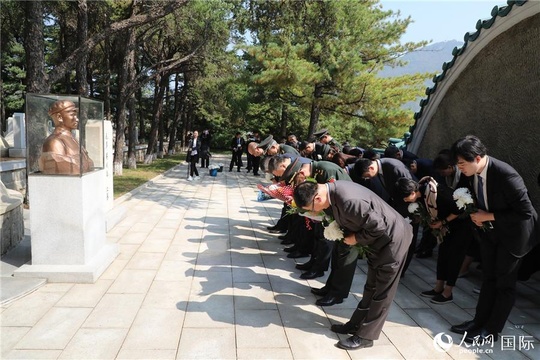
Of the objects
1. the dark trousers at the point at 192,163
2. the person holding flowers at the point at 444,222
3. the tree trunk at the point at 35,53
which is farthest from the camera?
the dark trousers at the point at 192,163

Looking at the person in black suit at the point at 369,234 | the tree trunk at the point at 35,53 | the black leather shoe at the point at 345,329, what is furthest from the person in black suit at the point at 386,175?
the tree trunk at the point at 35,53

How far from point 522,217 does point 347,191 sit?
62.7 inches

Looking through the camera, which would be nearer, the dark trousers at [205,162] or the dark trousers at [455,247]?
the dark trousers at [455,247]

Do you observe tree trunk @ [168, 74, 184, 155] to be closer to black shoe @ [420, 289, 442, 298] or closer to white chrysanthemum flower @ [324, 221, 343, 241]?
black shoe @ [420, 289, 442, 298]

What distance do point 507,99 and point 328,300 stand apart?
14.7 ft

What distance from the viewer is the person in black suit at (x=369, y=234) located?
3.15m

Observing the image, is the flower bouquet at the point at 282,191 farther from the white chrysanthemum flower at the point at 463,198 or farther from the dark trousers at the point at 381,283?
the white chrysanthemum flower at the point at 463,198

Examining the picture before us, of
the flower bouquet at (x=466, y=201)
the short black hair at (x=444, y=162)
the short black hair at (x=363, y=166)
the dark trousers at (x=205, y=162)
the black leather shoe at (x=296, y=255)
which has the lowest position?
the black leather shoe at (x=296, y=255)

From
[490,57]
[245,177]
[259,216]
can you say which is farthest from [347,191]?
[245,177]

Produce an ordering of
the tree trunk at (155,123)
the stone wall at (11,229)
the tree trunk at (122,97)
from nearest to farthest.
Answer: the stone wall at (11,229) < the tree trunk at (122,97) < the tree trunk at (155,123)

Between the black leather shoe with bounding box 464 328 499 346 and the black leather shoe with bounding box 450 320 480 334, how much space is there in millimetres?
61

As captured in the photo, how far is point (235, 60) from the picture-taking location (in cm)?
2042

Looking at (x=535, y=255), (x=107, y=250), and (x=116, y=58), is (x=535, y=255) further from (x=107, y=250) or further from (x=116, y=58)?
(x=116, y=58)

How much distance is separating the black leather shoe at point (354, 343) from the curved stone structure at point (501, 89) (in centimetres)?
379
